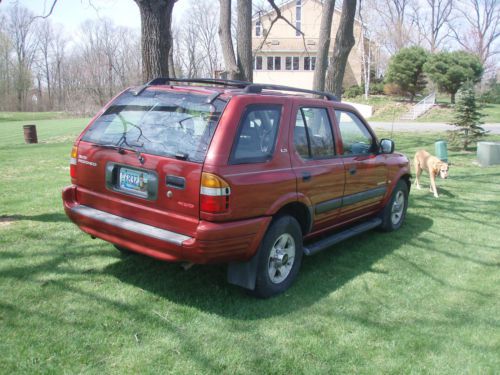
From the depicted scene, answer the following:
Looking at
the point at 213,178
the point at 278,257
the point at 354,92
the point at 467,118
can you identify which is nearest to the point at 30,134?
the point at 467,118

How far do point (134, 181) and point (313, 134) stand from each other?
6.08 ft

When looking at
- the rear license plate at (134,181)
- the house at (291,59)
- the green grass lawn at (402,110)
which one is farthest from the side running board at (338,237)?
the house at (291,59)

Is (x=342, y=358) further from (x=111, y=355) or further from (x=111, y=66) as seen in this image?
(x=111, y=66)

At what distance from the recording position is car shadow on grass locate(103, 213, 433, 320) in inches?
159

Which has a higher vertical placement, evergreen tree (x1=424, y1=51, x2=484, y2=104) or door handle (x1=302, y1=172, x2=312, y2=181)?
evergreen tree (x1=424, y1=51, x2=484, y2=104)

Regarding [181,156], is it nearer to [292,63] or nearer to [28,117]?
→ [292,63]

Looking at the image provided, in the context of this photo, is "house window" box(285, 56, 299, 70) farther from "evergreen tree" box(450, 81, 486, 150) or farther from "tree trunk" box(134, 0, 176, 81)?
"tree trunk" box(134, 0, 176, 81)

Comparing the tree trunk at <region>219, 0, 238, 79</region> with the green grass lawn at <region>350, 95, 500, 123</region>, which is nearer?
the tree trunk at <region>219, 0, 238, 79</region>

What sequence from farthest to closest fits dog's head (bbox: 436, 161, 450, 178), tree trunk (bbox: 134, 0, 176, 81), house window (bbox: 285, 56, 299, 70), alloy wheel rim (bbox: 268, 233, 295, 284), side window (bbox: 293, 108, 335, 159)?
house window (bbox: 285, 56, 299, 70) < dog's head (bbox: 436, 161, 450, 178) < tree trunk (bbox: 134, 0, 176, 81) < side window (bbox: 293, 108, 335, 159) < alloy wheel rim (bbox: 268, 233, 295, 284)

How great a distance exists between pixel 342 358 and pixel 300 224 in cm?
157

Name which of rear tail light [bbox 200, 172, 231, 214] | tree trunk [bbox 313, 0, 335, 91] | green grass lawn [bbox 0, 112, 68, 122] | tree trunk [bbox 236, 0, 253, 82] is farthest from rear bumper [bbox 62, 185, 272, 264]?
green grass lawn [bbox 0, 112, 68, 122]

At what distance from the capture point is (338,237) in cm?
516

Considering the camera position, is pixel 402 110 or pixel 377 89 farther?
pixel 377 89

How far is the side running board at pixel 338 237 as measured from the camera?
471 centimetres
